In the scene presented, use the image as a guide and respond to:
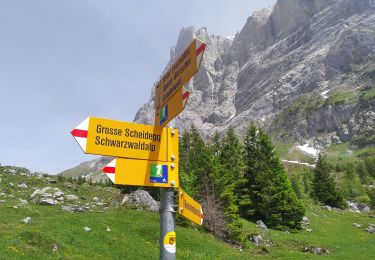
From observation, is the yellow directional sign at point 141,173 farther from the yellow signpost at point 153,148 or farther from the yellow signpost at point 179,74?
the yellow signpost at point 179,74

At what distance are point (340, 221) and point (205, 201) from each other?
27.8 metres

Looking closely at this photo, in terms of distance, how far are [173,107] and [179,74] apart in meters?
0.75

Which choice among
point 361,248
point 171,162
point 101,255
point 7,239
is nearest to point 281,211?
point 361,248

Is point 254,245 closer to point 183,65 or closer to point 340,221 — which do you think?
point 340,221

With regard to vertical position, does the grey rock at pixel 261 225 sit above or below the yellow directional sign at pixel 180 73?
below

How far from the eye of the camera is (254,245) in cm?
3750

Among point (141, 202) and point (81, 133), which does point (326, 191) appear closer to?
point (141, 202)

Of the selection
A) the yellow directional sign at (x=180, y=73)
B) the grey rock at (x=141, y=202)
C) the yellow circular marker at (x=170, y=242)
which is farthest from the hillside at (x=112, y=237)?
the yellow circular marker at (x=170, y=242)

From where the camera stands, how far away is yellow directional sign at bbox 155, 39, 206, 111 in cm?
745

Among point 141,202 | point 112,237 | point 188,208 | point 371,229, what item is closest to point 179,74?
point 188,208

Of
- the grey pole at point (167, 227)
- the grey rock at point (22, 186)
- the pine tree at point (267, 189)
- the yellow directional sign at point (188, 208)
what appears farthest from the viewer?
the pine tree at point (267, 189)

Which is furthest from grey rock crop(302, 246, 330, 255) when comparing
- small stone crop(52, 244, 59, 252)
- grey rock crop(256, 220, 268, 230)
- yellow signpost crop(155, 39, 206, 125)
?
yellow signpost crop(155, 39, 206, 125)

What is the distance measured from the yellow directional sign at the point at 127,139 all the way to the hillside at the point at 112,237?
569 inches

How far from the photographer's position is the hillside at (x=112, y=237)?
2178cm
